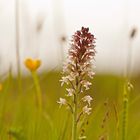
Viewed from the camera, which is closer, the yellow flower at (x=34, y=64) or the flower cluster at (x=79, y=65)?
the flower cluster at (x=79, y=65)

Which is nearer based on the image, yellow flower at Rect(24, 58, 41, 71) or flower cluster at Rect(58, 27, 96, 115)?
flower cluster at Rect(58, 27, 96, 115)

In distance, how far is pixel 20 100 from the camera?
9.95 ft

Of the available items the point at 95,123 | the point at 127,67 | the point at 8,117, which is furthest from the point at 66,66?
the point at 8,117

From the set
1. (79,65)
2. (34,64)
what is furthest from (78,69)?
(34,64)

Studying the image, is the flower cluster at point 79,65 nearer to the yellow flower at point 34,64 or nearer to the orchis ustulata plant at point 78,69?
the orchis ustulata plant at point 78,69

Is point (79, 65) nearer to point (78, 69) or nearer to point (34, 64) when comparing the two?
point (78, 69)

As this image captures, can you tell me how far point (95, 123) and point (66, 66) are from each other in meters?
1.51

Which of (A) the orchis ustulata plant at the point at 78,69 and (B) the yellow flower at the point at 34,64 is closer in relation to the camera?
(A) the orchis ustulata plant at the point at 78,69

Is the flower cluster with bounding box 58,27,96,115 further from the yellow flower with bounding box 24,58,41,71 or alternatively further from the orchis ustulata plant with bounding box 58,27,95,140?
the yellow flower with bounding box 24,58,41,71

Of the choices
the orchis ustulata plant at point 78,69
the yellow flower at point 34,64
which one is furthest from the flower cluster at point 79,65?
the yellow flower at point 34,64

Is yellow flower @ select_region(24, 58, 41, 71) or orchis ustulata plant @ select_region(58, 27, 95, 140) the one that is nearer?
orchis ustulata plant @ select_region(58, 27, 95, 140)

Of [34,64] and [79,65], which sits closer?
[79,65]

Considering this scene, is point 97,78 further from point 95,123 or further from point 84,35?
point 84,35

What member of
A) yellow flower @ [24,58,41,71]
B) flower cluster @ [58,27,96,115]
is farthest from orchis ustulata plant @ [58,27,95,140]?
yellow flower @ [24,58,41,71]
